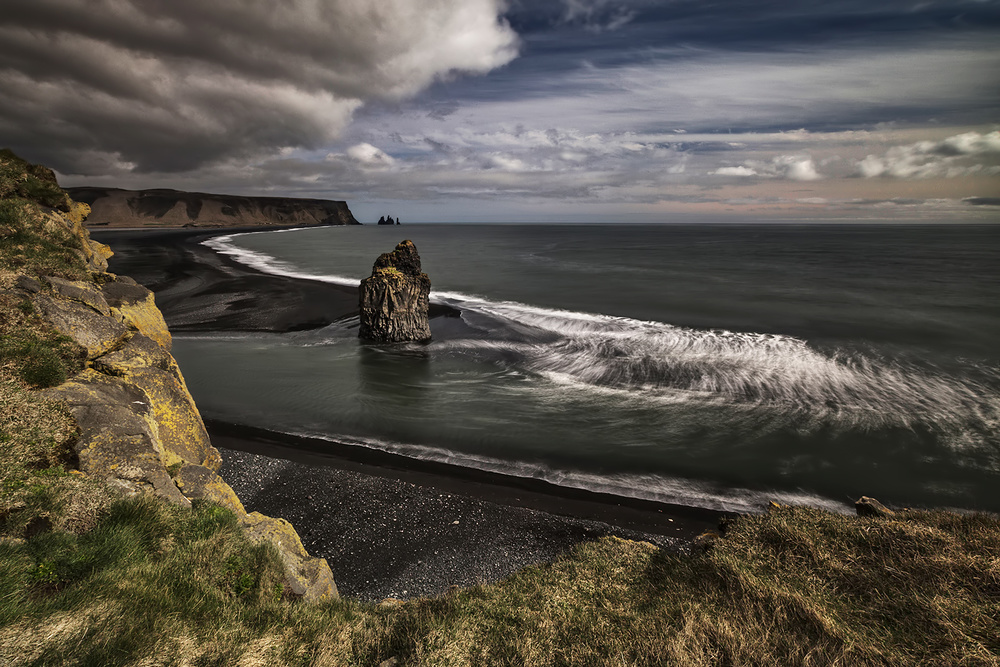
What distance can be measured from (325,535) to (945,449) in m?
18.9

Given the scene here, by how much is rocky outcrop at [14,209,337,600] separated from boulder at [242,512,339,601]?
0.05ft

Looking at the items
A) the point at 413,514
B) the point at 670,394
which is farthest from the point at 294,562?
the point at 670,394


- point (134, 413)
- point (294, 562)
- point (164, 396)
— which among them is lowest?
point (294, 562)

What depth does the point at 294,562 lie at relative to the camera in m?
5.76

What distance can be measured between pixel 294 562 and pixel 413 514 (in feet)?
14.0

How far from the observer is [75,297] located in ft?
29.2

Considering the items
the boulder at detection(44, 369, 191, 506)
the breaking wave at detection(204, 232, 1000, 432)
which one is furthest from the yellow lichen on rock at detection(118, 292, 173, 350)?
the breaking wave at detection(204, 232, 1000, 432)

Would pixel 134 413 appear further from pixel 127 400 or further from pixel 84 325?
pixel 84 325

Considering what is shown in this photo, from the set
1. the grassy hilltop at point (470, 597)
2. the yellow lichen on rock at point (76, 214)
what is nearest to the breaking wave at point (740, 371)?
the grassy hilltop at point (470, 597)

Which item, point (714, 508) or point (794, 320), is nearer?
point (714, 508)

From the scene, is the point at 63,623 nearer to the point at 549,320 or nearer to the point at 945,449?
the point at 945,449

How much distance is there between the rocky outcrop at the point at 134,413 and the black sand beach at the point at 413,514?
219 centimetres

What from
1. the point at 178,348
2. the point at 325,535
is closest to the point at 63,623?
the point at 325,535

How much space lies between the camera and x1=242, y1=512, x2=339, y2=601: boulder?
5.27 m
